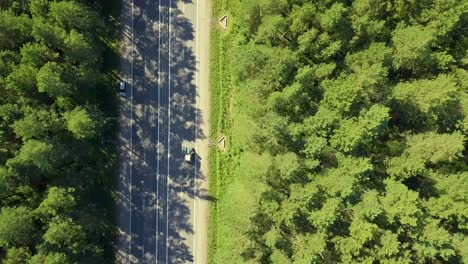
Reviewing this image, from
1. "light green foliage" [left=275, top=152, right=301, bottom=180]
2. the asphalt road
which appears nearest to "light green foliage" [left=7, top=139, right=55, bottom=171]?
the asphalt road

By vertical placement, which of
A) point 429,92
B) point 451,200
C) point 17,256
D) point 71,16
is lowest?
point 17,256

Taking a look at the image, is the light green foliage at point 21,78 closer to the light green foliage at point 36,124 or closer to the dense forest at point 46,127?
the dense forest at point 46,127

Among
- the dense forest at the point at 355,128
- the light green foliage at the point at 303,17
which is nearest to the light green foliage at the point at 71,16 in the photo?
the dense forest at the point at 355,128

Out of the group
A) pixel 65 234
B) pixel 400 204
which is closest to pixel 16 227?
pixel 65 234

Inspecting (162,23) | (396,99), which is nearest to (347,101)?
(396,99)

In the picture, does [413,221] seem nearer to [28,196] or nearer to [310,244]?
[310,244]

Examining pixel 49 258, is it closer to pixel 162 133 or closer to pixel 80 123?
pixel 80 123
